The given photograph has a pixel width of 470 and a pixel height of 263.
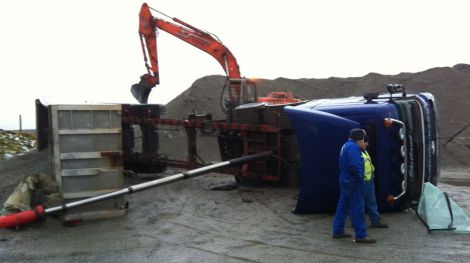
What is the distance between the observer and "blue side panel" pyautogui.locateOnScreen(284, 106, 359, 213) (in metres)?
7.06

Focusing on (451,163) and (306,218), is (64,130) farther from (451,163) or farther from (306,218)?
(451,163)

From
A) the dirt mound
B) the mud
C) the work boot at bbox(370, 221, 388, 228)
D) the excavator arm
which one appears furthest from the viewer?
the dirt mound

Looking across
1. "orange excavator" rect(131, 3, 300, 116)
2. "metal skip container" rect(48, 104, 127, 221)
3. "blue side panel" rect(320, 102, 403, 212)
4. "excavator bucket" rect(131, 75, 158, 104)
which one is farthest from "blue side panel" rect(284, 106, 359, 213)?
"excavator bucket" rect(131, 75, 158, 104)

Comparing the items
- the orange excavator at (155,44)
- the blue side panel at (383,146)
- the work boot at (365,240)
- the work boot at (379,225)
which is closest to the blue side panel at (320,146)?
the blue side panel at (383,146)

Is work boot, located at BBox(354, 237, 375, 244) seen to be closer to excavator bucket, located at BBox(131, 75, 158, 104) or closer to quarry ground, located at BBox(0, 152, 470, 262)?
quarry ground, located at BBox(0, 152, 470, 262)

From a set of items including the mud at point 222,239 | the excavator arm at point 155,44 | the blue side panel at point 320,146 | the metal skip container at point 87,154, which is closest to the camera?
the mud at point 222,239

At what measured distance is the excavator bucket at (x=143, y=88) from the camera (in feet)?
54.9

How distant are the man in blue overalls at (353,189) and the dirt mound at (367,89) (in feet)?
36.7

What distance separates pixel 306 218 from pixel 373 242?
1.52 m

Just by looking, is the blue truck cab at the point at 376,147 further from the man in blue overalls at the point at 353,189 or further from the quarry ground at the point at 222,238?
the man in blue overalls at the point at 353,189

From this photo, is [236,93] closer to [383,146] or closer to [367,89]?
[383,146]

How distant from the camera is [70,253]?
19.5ft

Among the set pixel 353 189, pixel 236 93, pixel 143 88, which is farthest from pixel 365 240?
pixel 143 88

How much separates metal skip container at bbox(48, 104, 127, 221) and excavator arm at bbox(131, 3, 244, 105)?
896 centimetres
